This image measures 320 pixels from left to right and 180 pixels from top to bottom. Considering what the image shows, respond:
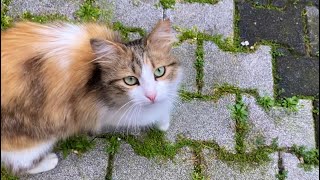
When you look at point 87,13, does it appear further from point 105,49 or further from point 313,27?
point 313,27

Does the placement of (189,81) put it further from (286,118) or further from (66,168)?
(66,168)

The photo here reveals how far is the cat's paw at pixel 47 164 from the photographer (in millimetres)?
2723

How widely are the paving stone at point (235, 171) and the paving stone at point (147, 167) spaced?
0.12 metres

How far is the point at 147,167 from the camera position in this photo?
2.88m

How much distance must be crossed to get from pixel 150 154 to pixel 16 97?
95 centimetres

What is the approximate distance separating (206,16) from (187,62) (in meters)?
0.42

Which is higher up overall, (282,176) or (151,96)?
(151,96)

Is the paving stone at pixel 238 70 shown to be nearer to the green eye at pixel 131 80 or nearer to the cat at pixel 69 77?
A: the cat at pixel 69 77

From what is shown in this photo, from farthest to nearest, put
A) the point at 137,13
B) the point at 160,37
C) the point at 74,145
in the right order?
the point at 137,13 → the point at 74,145 → the point at 160,37

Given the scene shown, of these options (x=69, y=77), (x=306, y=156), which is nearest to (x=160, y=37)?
(x=69, y=77)

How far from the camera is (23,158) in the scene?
2.55 meters

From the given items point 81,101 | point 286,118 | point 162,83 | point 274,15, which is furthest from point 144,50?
point 274,15

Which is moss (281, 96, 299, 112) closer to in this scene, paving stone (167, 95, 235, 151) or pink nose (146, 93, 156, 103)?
paving stone (167, 95, 235, 151)

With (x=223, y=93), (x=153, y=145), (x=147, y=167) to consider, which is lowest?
(x=147, y=167)
